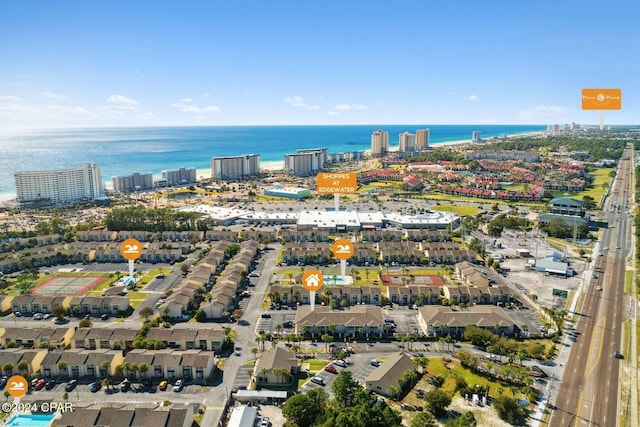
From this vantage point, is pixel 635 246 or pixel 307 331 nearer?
pixel 307 331

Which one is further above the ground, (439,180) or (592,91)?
(592,91)

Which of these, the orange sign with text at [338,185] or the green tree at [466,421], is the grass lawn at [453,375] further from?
the orange sign with text at [338,185]

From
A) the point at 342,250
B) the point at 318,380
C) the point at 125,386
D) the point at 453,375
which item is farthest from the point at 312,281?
the point at 125,386

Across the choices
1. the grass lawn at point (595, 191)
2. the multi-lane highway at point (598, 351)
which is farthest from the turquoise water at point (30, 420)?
the grass lawn at point (595, 191)

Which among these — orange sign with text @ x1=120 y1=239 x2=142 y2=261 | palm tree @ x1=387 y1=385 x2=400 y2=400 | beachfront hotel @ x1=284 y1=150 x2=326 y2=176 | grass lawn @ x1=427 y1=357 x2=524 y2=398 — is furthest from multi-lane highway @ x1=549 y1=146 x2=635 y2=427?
beachfront hotel @ x1=284 y1=150 x2=326 y2=176

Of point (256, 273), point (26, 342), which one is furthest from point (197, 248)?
point (26, 342)

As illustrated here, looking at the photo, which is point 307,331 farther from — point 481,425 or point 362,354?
point 481,425

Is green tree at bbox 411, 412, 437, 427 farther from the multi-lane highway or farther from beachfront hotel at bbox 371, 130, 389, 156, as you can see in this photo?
beachfront hotel at bbox 371, 130, 389, 156

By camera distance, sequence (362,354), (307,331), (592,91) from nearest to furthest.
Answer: (592,91) → (362,354) → (307,331)
